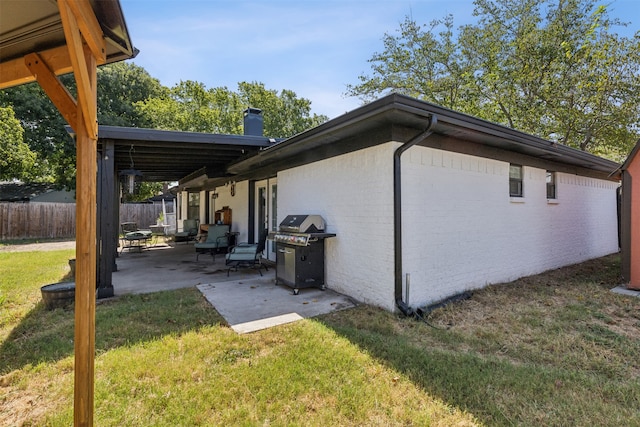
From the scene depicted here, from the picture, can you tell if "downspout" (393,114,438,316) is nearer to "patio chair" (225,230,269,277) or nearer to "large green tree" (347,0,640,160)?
"patio chair" (225,230,269,277)

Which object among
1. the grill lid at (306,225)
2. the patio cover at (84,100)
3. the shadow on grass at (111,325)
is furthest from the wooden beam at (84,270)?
the grill lid at (306,225)

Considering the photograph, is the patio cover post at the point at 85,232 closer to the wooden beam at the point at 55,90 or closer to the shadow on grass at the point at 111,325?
the wooden beam at the point at 55,90

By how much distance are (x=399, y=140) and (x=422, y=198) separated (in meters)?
0.92

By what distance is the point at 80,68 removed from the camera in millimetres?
1664

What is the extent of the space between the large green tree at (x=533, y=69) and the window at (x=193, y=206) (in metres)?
10.3

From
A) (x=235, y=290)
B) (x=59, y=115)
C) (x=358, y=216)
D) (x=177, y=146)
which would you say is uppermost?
(x=59, y=115)

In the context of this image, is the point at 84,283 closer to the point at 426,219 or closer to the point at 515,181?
the point at 426,219

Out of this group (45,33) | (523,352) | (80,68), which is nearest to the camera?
(80,68)

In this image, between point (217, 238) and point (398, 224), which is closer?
point (398, 224)

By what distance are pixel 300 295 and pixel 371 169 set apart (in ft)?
7.68

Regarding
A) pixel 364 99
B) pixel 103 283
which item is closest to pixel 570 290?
pixel 103 283

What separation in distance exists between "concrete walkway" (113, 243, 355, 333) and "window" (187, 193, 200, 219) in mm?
6377

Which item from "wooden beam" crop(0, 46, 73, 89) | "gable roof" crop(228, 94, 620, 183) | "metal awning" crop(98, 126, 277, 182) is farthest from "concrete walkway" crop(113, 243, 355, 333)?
"wooden beam" crop(0, 46, 73, 89)

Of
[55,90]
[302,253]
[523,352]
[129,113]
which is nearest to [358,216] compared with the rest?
[302,253]
